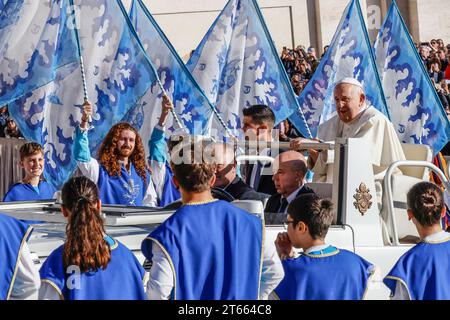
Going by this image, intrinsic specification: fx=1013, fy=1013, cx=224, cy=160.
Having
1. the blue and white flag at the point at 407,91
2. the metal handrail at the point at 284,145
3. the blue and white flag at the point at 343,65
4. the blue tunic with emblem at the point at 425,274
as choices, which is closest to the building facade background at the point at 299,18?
the blue and white flag at the point at 407,91

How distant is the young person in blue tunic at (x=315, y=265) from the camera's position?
15.8 ft

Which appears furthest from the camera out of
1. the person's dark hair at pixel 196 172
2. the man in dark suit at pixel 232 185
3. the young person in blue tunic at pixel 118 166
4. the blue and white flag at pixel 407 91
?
the blue and white flag at pixel 407 91

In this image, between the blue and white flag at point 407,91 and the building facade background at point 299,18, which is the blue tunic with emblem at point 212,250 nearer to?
the blue and white flag at point 407,91

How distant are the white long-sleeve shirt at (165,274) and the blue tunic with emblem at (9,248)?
24.8 inches

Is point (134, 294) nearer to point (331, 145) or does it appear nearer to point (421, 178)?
point (331, 145)

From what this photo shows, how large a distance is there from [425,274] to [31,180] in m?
4.18

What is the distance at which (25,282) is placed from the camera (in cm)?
458

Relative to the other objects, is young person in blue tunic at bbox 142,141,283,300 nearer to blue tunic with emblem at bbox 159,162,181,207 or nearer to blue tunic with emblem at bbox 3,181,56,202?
blue tunic with emblem at bbox 159,162,181,207

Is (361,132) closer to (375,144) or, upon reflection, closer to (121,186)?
(375,144)

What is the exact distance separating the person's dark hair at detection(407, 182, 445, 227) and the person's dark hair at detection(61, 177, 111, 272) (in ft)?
5.22

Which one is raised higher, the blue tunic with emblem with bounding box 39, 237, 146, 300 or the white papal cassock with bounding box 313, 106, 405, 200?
the white papal cassock with bounding box 313, 106, 405, 200

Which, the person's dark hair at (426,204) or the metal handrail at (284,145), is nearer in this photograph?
the person's dark hair at (426,204)

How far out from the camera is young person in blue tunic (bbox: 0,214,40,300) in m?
4.56

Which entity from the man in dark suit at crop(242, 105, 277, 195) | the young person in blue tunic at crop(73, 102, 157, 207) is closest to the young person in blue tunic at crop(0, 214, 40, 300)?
the young person in blue tunic at crop(73, 102, 157, 207)
